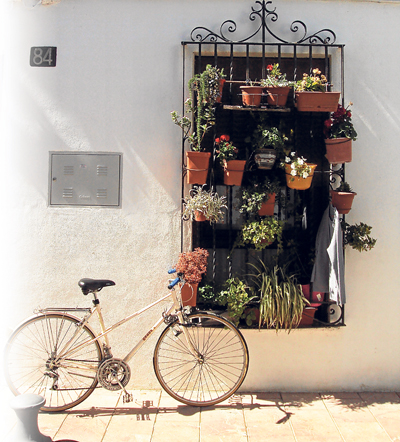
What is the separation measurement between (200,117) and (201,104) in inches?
4.5

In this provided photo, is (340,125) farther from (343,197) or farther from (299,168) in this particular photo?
(343,197)

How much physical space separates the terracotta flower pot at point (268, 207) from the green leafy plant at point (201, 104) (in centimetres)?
79

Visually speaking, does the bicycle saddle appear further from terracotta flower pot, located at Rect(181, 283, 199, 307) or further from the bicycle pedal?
the bicycle pedal

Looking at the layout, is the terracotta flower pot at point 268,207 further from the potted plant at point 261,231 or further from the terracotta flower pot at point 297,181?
the terracotta flower pot at point 297,181

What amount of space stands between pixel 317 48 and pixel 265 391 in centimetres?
340

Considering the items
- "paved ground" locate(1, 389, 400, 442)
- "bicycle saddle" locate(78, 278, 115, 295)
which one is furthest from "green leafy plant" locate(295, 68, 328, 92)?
"paved ground" locate(1, 389, 400, 442)

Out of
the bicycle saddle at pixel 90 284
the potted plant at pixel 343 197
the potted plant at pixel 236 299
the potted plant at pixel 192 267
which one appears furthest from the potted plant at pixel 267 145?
the bicycle saddle at pixel 90 284

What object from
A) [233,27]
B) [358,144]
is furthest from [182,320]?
[233,27]

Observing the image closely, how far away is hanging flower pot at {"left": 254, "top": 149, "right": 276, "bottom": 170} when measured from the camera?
4.10 m

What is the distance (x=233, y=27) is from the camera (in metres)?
4.31

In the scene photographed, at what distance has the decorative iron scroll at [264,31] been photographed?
4246 mm

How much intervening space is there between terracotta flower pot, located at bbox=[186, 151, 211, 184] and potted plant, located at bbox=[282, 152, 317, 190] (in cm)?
72

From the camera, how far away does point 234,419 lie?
3.81 m

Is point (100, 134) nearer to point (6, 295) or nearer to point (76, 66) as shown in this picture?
point (76, 66)
